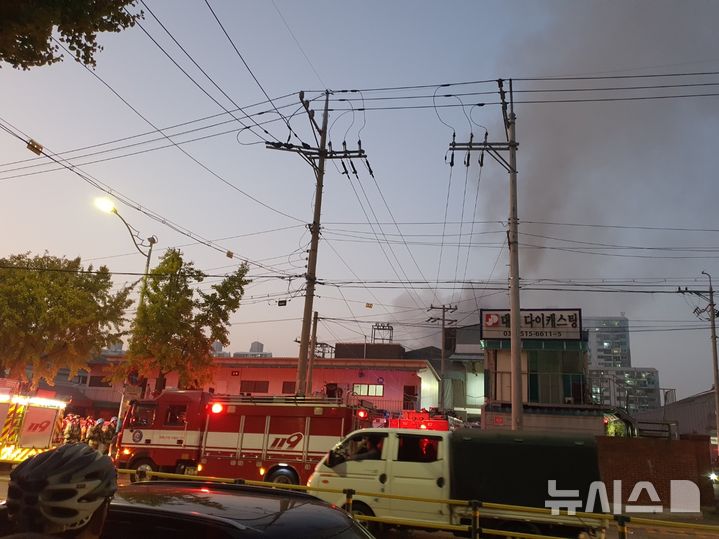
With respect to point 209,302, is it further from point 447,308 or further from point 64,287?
point 447,308

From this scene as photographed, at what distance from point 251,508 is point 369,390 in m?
41.3

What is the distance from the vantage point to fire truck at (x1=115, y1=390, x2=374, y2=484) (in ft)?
54.4

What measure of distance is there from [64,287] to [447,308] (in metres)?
32.0

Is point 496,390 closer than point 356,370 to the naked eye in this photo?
Yes

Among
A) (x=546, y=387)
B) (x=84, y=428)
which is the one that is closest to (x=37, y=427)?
(x=84, y=428)

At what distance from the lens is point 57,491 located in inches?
72.2

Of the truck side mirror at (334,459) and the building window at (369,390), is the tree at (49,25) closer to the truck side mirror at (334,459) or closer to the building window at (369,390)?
the truck side mirror at (334,459)

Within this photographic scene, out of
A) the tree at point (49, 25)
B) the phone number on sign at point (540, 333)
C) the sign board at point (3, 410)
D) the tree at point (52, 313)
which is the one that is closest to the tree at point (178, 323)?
the tree at point (52, 313)

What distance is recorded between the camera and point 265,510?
125 inches

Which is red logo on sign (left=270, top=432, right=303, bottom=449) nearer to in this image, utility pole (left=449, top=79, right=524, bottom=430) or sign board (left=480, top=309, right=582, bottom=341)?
utility pole (left=449, top=79, right=524, bottom=430)

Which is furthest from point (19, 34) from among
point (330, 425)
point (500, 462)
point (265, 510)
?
point (330, 425)

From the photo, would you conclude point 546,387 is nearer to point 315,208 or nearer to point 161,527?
point 315,208

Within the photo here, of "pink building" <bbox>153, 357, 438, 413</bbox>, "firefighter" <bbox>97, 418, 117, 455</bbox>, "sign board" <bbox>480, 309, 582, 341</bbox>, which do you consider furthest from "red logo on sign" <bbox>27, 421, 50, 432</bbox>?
"pink building" <bbox>153, 357, 438, 413</bbox>

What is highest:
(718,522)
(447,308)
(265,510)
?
(447,308)
